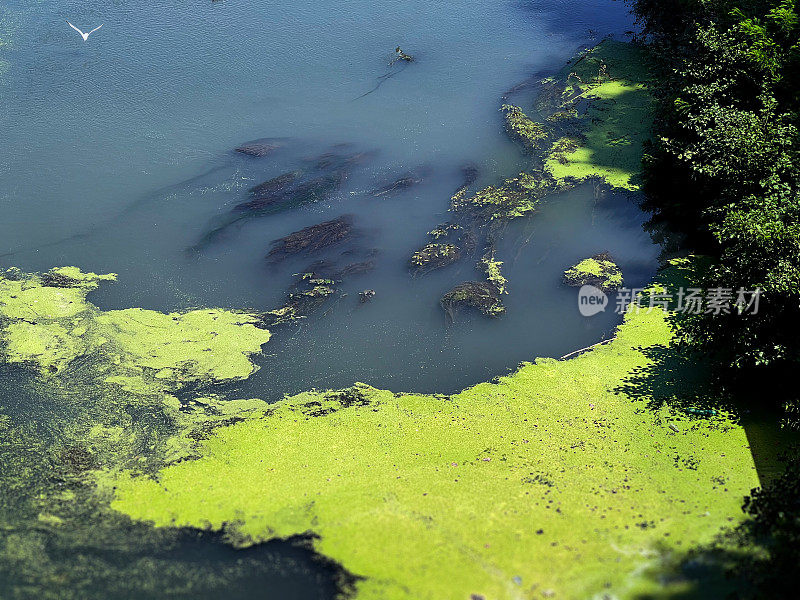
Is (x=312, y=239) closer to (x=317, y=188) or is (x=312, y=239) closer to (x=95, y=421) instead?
(x=317, y=188)

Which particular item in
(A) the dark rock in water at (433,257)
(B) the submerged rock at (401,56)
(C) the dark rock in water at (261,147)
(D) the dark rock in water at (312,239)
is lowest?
(A) the dark rock in water at (433,257)

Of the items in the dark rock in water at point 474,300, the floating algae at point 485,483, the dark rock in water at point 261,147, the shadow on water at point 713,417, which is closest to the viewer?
the shadow on water at point 713,417

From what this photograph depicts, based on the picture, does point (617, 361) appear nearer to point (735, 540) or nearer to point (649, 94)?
point (735, 540)

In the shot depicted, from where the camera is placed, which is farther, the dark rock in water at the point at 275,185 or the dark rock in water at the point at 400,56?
the dark rock in water at the point at 400,56

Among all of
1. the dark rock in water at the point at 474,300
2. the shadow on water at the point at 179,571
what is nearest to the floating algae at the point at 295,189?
the dark rock in water at the point at 474,300

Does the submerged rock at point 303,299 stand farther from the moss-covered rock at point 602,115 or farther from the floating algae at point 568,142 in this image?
the moss-covered rock at point 602,115

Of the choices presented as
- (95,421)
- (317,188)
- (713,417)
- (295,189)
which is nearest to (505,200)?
(317,188)

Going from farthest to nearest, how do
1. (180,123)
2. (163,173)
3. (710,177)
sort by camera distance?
1. (180,123)
2. (163,173)
3. (710,177)

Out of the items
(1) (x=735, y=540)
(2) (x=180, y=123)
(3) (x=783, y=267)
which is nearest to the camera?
(1) (x=735, y=540)

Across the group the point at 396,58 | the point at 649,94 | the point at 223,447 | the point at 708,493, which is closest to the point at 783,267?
the point at 708,493
